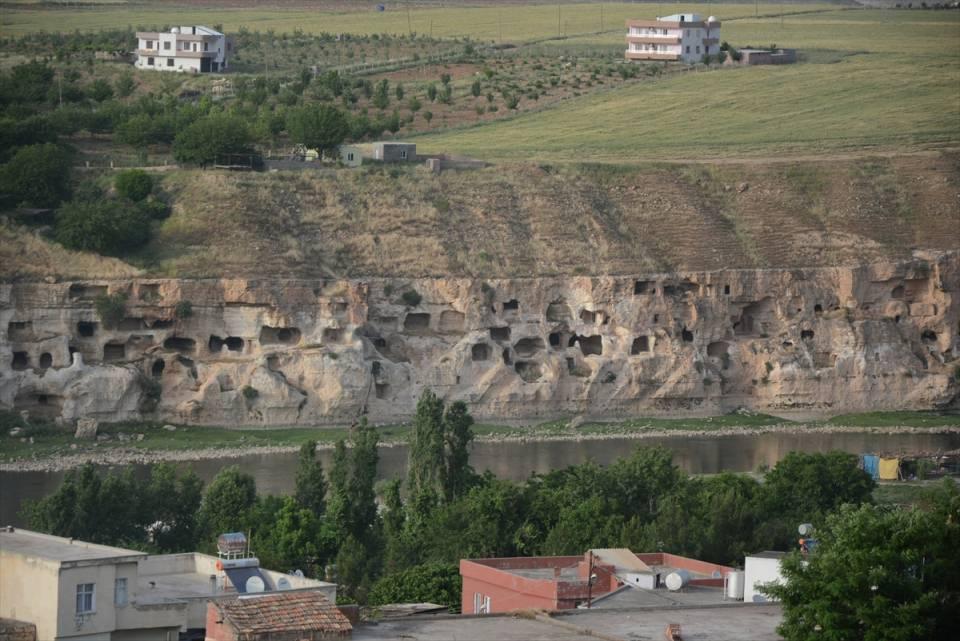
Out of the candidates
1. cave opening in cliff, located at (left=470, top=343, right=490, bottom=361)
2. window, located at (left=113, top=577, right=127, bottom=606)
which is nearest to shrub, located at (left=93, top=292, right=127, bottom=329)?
cave opening in cliff, located at (left=470, top=343, right=490, bottom=361)

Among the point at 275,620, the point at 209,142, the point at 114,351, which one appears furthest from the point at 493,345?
the point at 275,620

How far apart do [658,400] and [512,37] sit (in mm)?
52511

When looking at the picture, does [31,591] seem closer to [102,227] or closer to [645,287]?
[102,227]

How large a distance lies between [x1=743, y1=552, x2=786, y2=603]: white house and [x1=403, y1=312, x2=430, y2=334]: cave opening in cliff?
153 feet

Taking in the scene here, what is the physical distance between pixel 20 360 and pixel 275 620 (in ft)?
169

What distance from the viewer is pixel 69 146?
94.7 m

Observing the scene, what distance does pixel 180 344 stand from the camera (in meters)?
85.7

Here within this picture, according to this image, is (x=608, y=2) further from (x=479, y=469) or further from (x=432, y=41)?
(x=479, y=469)

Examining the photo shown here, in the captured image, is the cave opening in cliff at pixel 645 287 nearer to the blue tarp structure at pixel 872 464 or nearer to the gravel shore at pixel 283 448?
the gravel shore at pixel 283 448

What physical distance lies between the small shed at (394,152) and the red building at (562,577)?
174 ft

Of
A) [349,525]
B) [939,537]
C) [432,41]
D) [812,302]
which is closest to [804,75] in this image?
[432,41]

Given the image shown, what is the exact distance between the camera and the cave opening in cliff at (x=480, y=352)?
87.7 metres

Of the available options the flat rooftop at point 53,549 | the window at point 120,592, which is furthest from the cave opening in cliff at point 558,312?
the window at point 120,592

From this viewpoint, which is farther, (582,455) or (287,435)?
(287,435)
